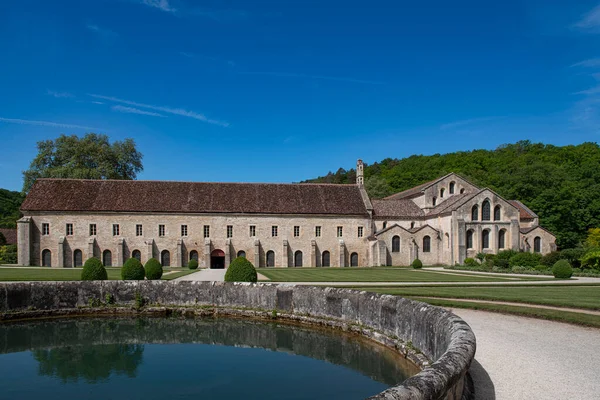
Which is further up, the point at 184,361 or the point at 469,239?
the point at 469,239

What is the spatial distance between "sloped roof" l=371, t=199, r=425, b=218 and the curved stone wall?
29.8 m

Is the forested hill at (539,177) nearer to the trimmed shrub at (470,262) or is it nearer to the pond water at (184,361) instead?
the trimmed shrub at (470,262)

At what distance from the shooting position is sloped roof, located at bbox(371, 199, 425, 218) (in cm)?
4412

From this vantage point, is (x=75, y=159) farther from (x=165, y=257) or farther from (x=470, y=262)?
(x=470, y=262)

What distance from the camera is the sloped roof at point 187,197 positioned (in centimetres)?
3981

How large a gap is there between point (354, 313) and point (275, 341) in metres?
2.41

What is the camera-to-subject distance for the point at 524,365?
8.08 metres

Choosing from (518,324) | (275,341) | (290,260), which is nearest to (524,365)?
(518,324)

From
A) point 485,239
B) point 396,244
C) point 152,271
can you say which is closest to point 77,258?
point 152,271

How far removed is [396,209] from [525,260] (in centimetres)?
1308

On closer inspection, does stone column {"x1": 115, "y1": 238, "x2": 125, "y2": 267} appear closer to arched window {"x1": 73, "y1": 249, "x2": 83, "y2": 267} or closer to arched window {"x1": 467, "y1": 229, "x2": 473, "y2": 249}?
arched window {"x1": 73, "y1": 249, "x2": 83, "y2": 267}

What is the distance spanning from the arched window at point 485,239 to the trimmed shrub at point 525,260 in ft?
17.7

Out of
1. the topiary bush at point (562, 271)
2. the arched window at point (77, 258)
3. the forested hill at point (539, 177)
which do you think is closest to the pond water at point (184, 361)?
the topiary bush at point (562, 271)

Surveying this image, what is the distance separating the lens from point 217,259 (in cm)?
4128
